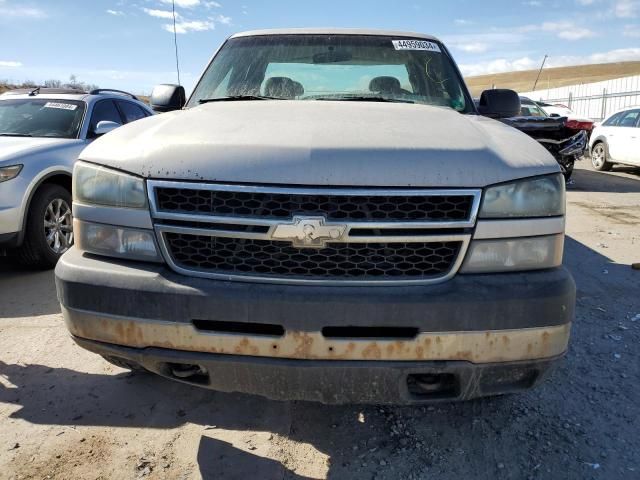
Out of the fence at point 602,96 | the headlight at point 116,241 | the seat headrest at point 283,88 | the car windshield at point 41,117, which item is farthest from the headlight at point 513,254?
the fence at point 602,96

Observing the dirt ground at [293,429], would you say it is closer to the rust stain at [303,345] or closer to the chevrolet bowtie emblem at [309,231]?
the rust stain at [303,345]

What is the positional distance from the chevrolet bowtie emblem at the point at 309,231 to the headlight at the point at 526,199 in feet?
1.81

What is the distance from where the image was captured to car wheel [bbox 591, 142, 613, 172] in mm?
13594

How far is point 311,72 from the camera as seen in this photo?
3.55m

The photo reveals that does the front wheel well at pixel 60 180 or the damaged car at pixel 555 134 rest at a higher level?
the damaged car at pixel 555 134

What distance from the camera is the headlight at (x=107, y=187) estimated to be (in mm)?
2035

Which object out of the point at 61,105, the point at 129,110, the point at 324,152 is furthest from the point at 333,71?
the point at 129,110

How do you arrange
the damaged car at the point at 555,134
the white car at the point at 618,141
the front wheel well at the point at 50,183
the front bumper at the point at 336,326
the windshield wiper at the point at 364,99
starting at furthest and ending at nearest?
the white car at the point at 618,141, the damaged car at the point at 555,134, the front wheel well at the point at 50,183, the windshield wiper at the point at 364,99, the front bumper at the point at 336,326

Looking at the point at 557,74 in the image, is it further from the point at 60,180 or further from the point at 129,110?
the point at 60,180

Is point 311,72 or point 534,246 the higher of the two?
point 311,72

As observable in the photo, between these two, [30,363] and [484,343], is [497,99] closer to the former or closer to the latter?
[484,343]

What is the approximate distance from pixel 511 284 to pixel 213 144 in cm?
123

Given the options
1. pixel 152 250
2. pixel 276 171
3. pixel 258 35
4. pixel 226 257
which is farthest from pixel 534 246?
pixel 258 35

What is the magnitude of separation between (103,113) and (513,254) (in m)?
5.84
